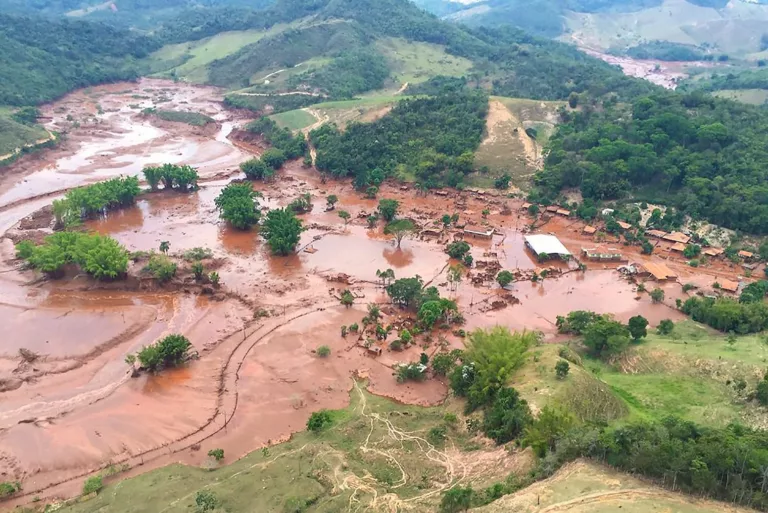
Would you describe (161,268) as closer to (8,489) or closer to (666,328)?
(8,489)

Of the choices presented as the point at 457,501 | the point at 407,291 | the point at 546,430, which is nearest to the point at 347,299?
the point at 407,291

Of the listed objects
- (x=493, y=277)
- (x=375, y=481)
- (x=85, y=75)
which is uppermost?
(x=85, y=75)

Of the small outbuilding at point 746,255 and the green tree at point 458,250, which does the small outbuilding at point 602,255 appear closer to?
the small outbuilding at point 746,255

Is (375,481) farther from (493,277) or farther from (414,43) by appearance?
(414,43)

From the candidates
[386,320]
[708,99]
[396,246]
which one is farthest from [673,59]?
[386,320]

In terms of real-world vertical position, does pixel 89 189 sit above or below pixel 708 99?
below

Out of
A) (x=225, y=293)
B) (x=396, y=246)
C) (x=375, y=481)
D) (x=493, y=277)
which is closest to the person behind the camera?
(x=375, y=481)
